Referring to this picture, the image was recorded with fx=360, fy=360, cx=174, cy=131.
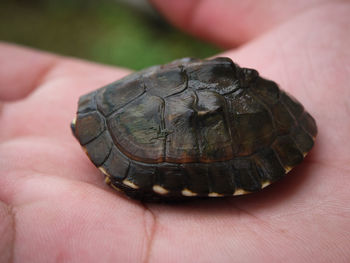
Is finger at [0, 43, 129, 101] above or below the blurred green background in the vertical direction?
above

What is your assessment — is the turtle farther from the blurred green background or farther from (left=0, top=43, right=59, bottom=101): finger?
the blurred green background

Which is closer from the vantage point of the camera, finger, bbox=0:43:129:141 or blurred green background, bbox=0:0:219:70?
finger, bbox=0:43:129:141

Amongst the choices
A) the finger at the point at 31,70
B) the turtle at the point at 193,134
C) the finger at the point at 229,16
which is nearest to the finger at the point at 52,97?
the finger at the point at 31,70

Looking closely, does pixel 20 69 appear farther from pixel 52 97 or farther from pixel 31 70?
pixel 52 97

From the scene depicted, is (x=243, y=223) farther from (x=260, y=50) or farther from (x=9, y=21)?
(x=9, y=21)

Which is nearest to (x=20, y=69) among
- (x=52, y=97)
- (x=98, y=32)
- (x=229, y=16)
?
(x=52, y=97)

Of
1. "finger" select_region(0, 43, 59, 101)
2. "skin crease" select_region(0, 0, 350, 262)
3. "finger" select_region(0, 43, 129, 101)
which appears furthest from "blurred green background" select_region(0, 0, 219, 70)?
"skin crease" select_region(0, 0, 350, 262)
